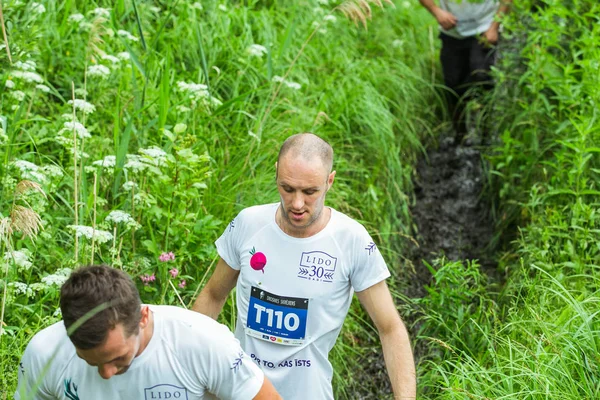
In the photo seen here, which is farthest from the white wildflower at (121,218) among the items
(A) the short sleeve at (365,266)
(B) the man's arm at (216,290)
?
(A) the short sleeve at (365,266)

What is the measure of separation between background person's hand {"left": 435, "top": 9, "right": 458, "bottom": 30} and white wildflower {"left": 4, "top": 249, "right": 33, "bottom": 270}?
493cm

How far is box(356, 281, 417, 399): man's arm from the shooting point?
329 centimetres

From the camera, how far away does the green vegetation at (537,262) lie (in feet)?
12.3

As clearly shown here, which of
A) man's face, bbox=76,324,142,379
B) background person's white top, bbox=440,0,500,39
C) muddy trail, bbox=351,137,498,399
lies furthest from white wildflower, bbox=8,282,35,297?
Answer: background person's white top, bbox=440,0,500,39

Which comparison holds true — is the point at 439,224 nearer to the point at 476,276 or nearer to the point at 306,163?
the point at 476,276

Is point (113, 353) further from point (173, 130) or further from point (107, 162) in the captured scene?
point (173, 130)

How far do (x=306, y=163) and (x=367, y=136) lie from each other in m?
3.55

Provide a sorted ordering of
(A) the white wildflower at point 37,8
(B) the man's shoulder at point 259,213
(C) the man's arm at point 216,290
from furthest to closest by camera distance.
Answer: (A) the white wildflower at point 37,8
(C) the man's arm at point 216,290
(B) the man's shoulder at point 259,213

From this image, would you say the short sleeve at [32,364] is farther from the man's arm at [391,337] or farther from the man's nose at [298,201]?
the man's arm at [391,337]

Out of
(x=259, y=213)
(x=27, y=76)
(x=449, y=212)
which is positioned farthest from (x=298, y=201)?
(x=449, y=212)

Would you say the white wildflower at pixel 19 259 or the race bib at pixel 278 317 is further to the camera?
the white wildflower at pixel 19 259

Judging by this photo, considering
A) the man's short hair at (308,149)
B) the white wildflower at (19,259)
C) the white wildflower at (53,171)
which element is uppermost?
the man's short hair at (308,149)

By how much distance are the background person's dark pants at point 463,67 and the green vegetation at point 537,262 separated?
0.25 m

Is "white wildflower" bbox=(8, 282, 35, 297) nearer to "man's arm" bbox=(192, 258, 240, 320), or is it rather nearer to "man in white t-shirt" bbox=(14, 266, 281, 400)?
"man's arm" bbox=(192, 258, 240, 320)
